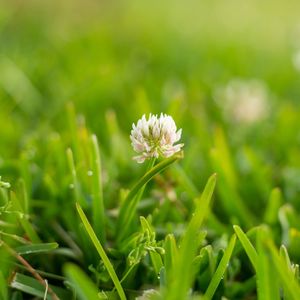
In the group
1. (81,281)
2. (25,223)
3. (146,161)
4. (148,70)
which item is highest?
(148,70)

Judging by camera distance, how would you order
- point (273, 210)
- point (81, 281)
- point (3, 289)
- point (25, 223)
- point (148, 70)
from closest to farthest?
point (81, 281)
point (3, 289)
point (25, 223)
point (273, 210)
point (148, 70)

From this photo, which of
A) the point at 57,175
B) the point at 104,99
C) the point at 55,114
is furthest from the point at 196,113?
the point at 57,175

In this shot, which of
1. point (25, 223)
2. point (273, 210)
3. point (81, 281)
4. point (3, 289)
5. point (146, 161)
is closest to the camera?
point (81, 281)

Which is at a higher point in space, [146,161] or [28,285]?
[146,161]

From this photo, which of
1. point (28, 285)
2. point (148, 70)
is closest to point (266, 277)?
point (28, 285)

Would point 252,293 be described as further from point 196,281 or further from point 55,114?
point 55,114

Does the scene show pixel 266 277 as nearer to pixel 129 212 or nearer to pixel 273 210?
pixel 129 212

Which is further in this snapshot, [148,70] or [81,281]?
[148,70]
